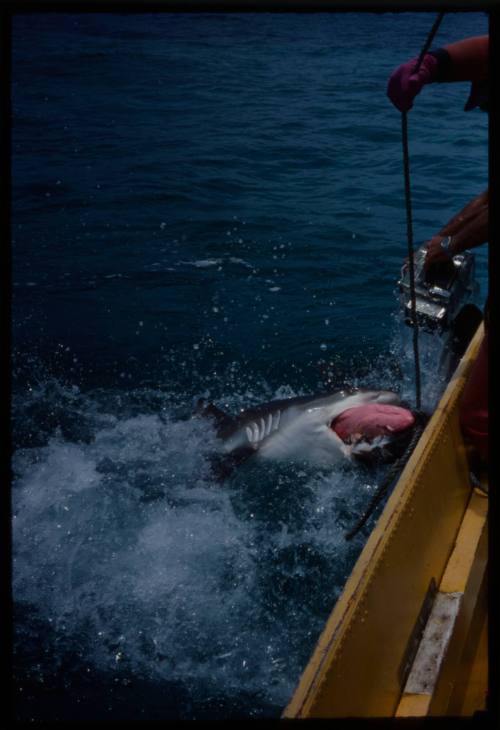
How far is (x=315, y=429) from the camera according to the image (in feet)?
15.6

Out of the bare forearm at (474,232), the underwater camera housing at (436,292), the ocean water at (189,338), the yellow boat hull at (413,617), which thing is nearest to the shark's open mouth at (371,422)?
the ocean water at (189,338)

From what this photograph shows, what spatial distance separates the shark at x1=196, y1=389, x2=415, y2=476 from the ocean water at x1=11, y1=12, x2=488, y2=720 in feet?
0.36

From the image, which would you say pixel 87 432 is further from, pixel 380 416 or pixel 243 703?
pixel 243 703

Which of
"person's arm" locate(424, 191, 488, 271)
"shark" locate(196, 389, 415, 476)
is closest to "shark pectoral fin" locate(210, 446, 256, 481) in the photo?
"shark" locate(196, 389, 415, 476)

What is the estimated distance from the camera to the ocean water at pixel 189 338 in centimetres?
366

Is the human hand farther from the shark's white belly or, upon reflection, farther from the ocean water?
the shark's white belly

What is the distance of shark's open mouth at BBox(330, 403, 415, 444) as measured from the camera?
4242mm

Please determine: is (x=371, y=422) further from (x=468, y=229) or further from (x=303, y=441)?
(x=468, y=229)

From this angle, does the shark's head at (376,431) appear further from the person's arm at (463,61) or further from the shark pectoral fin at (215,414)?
the person's arm at (463,61)

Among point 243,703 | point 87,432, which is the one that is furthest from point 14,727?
point 87,432

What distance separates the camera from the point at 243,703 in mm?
3336

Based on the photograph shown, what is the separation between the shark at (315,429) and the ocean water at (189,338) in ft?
0.36

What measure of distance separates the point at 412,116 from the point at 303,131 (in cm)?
203

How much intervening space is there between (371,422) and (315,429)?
19.9 inches
